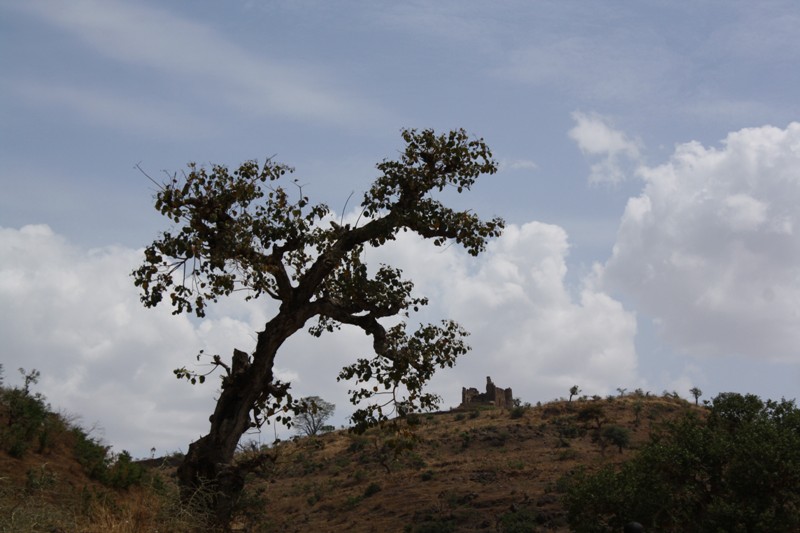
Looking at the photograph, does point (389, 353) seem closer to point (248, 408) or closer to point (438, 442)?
point (248, 408)

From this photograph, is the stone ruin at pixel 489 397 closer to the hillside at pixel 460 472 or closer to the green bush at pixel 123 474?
the hillside at pixel 460 472

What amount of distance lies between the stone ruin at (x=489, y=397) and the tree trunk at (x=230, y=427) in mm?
47547

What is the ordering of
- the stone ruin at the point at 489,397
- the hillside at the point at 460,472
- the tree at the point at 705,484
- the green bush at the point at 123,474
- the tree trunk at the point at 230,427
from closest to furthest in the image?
the tree trunk at the point at 230,427 < the tree at the point at 705,484 < the green bush at the point at 123,474 < the hillside at the point at 460,472 < the stone ruin at the point at 489,397

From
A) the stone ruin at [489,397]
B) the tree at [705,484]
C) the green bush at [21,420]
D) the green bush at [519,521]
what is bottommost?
the green bush at [519,521]

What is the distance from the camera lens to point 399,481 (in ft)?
125

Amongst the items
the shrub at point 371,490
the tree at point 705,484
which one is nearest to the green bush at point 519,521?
the tree at point 705,484

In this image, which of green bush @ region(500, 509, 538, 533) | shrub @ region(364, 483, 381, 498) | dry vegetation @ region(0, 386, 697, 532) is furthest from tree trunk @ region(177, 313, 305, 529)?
shrub @ region(364, 483, 381, 498)

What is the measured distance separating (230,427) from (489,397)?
165 feet

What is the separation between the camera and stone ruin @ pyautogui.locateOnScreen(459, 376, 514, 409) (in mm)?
63875

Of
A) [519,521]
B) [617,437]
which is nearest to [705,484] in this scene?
[519,521]

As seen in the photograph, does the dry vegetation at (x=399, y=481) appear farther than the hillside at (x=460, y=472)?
No

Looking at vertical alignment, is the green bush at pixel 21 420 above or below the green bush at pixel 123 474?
above

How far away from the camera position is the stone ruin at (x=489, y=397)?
63875mm

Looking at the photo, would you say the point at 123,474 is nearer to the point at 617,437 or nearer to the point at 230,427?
the point at 230,427
